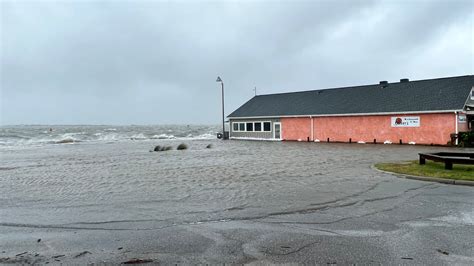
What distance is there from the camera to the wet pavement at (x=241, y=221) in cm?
539

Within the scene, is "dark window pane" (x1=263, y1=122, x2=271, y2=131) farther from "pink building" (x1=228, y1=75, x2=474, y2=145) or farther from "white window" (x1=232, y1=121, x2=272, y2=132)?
"pink building" (x1=228, y1=75, x2=474, y2=145)

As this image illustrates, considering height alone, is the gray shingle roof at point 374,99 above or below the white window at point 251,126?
above

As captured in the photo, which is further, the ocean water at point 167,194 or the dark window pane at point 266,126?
the dark window pane at point 266,126

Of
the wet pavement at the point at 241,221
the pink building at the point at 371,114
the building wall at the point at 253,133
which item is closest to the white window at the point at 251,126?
the pink building at the point at 371,114

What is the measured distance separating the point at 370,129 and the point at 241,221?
29.2 meters

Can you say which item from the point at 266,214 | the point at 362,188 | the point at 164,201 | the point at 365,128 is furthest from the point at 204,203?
the point at 365,128

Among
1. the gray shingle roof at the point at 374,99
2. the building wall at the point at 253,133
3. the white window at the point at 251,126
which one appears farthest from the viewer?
the white window at the point at 251,126

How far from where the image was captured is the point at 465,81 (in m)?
31.5

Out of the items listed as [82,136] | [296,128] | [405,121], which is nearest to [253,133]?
[296,128]

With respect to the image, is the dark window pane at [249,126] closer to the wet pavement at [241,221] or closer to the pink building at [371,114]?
the pink building at [371,114]

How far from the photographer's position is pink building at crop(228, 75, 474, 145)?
2947 centimetres

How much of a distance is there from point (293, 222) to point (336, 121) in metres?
30.7

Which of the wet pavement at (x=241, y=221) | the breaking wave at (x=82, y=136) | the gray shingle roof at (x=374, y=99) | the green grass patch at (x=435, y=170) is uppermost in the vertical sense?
the gray shingle roof at (x=374, y=99)

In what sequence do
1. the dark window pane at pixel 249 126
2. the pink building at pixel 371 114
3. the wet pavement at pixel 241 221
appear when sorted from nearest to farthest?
the wet pavement at pixel 241 221 → the pink building at pixel 371 114 → the dark window pane at pixel 249 126
